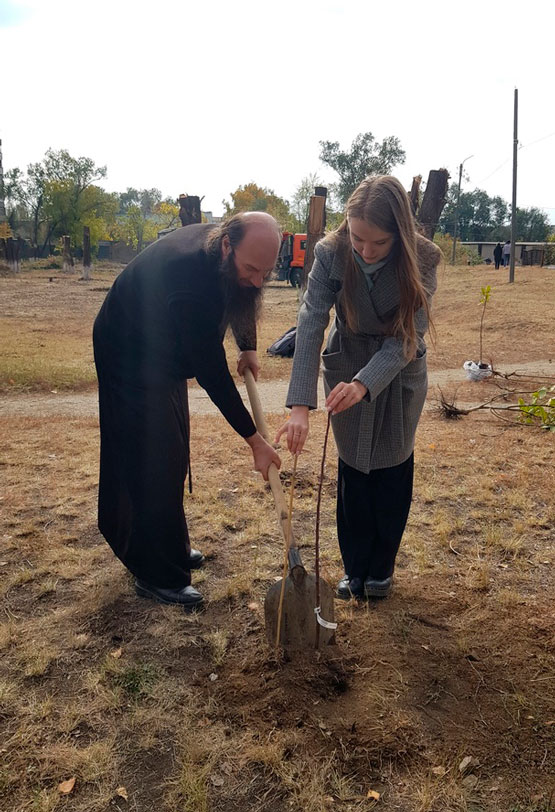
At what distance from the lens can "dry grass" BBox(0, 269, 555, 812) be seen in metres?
1.88

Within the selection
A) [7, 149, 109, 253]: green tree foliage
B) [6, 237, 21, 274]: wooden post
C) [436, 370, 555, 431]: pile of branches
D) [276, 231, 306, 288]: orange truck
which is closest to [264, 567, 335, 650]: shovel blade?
[436, 370, 555, 431]: pile of branches

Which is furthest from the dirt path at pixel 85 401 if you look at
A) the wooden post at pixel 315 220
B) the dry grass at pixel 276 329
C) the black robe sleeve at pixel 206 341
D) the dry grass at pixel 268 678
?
the black robe sleeve at pixel 206 341

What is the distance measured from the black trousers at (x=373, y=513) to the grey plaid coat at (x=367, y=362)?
101mm

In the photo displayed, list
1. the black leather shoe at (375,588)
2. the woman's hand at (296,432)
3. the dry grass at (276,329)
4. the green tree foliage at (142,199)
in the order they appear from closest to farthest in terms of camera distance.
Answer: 1. the woman's hand at (296,432)
2. the black leather shoe at (375,588)
3. the dry grass at (276,329)
4. the green tree foliage at (142,199)

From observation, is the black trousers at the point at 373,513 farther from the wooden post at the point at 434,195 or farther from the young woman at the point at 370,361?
the wooden post at the point at 434,195

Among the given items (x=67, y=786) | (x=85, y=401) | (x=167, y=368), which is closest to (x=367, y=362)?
(x=167, y=368)

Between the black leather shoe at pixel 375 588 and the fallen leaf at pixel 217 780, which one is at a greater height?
the black leather shoe at pixel 375 588

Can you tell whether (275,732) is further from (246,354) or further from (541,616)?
(246,354)

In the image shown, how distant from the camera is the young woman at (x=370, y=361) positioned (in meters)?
2.15

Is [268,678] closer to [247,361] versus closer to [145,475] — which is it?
[145,475]

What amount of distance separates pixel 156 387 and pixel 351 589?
1218 mm

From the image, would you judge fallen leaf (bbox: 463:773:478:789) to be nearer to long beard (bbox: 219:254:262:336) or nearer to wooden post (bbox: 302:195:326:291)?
long beard (bbox: 219:254:262:336)

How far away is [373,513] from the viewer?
270 cm

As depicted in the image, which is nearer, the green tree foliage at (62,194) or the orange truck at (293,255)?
the orange truck at (293,255)
